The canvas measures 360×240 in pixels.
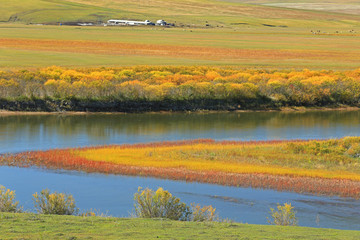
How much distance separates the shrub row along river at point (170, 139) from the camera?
A: 23.8 meters

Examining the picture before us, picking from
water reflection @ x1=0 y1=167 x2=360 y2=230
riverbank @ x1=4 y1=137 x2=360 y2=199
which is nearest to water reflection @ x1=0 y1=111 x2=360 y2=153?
riverbank @ x1=4 y1=137 x2=360 y2=199

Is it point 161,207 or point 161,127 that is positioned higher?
point 161,207

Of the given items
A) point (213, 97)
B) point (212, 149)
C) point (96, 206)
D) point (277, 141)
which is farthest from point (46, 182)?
point (213, 97)

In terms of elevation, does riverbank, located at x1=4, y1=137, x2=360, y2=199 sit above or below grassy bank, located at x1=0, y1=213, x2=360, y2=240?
below

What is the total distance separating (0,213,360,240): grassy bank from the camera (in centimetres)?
1532

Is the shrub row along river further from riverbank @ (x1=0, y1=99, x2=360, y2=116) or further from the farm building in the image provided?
the farm building

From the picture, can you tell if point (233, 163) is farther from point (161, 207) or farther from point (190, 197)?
point (161, 207)

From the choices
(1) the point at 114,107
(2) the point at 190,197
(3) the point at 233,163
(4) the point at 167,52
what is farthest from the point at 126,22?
(2) the point at 190,197

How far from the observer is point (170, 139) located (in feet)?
131

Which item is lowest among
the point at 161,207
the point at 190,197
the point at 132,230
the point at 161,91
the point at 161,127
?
the point at 161,127

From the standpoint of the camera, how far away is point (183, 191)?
26.4 metres

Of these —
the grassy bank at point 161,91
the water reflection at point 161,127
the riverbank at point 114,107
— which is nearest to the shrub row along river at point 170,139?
the water reflection at point 161,127

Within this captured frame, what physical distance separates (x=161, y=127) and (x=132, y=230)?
29.1 meters

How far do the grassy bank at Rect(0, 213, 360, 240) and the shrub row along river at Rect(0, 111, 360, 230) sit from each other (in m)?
4.89
